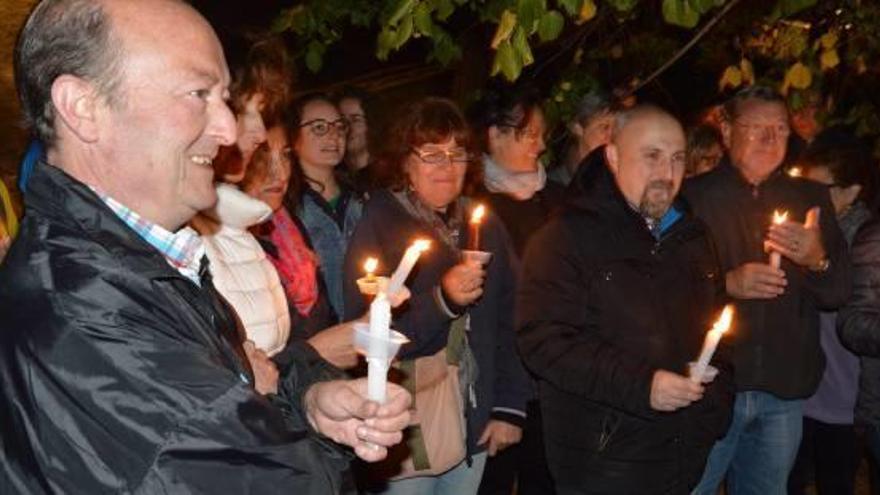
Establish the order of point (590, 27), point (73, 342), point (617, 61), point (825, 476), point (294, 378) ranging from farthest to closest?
point (617, 61), point (590, 27), point (825, 476), point (294, 378), point (73, 342)

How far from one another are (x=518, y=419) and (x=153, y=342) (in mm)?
3276

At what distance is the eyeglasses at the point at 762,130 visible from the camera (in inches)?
202

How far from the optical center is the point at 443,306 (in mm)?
4230

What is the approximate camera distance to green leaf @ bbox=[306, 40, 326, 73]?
23.7ft

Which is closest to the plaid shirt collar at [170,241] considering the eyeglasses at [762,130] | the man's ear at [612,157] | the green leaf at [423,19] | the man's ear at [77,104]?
the man's ear at [77,104]

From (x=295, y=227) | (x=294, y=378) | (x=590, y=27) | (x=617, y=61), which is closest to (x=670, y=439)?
(x=295, y=227)

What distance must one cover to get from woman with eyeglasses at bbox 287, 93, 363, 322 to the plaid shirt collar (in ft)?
9.65

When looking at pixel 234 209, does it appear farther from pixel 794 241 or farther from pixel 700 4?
pixel 794 241

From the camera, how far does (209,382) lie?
1781mm

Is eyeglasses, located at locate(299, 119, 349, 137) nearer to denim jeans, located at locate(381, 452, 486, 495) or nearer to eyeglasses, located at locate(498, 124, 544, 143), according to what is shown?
eyeglasses, located at locate(498, 124, 544, 143)

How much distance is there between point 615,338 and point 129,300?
263 centimetres

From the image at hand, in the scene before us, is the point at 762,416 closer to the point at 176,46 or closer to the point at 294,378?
the point at 294,378

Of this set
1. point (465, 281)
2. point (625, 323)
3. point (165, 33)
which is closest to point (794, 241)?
point (625, 323)

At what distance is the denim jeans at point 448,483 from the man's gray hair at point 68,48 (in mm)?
2752
